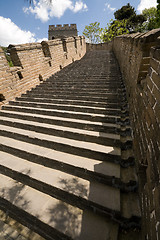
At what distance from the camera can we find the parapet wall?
4.87 m

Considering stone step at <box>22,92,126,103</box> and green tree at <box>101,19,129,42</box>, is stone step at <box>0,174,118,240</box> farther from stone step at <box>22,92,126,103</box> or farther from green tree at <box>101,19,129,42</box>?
green tree at <box>101,19,129,42</box>

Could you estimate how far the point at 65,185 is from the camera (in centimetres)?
225

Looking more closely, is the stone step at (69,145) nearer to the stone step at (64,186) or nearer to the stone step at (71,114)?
the stone step at (64,186)

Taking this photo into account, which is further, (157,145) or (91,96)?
(91,96)

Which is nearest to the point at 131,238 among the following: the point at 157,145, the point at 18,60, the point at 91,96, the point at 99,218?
the point at 99,218

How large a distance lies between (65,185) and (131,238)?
4.22 feet

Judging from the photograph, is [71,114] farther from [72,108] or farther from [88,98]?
[88,98]

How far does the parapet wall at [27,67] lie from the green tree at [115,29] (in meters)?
30.0

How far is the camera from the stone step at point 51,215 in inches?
69.7

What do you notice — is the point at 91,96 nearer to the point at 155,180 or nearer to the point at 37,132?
the point at 37,132

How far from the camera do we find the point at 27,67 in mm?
5660

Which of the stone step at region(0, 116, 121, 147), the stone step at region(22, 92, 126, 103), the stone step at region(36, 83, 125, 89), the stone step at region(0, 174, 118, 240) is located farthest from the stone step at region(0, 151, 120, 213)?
the stone step at region(36, 83, 125, 89)

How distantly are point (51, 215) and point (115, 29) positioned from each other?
3965 centimetres

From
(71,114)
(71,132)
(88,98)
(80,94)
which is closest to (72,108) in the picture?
(71,114)
